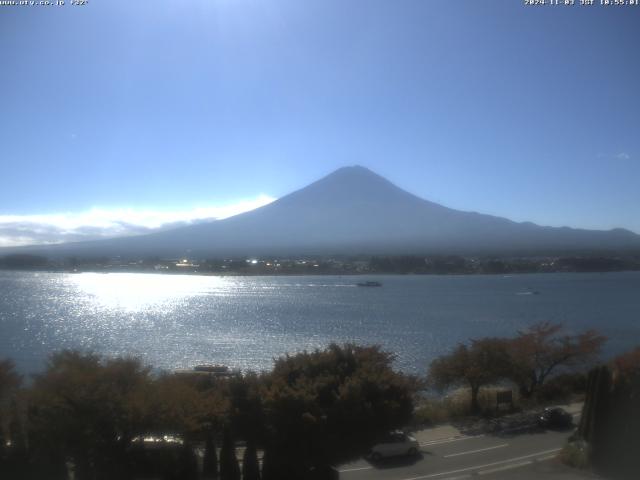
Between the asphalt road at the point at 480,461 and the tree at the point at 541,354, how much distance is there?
4.12 m

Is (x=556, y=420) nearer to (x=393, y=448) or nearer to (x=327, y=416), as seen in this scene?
(x=393, y=448)

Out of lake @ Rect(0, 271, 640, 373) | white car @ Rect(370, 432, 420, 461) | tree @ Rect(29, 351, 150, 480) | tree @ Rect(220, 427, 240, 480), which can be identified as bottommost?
lake @ Rect(0, 271, 640, 373)

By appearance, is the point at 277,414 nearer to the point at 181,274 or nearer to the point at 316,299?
the point at 316,299

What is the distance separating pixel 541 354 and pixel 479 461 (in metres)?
6.97

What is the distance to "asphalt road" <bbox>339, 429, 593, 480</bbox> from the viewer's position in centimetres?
706

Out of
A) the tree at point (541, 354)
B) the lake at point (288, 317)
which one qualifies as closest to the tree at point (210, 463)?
the tree at point (541, 354)

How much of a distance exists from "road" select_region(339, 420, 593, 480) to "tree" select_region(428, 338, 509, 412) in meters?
2.91

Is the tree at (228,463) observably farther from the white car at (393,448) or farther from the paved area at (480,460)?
the white car at (393,448)

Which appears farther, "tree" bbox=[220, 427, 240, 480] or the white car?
the white car

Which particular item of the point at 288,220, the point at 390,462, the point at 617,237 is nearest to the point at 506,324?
the point at 390,462

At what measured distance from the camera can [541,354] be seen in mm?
14117

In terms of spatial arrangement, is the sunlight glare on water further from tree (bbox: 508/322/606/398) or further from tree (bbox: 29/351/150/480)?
tree (bbox: 29/351/150/480)

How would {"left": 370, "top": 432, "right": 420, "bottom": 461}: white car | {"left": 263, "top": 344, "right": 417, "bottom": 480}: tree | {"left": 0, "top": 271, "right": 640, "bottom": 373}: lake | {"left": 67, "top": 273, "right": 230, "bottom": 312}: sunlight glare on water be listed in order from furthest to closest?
{"left": 67, "top": 273, "right": 230, "bottom": 312}: sunlight glare on water, {"left": 0, "top": 271, "right": 640, "bottom": 373}: lake, {"left": 370, "top": 432, "right": 420, "bottom": 461}: white car, {"left": 263, "top": 344, "right": 417, "bottom": 480}: tree

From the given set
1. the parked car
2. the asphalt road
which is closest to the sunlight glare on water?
the parked car
